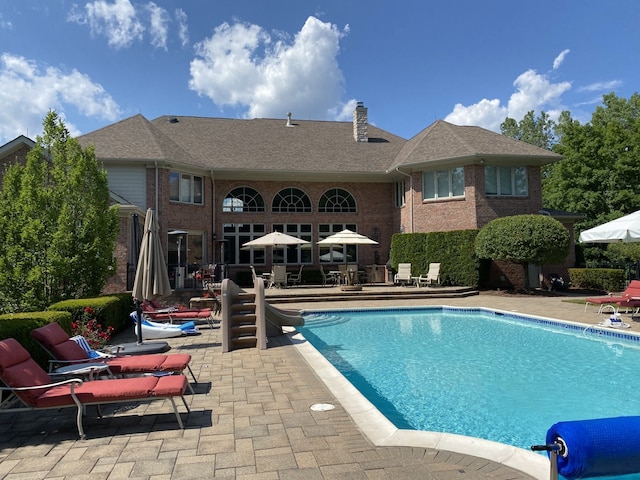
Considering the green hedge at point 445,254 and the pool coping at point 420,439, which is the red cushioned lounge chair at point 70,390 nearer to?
the pool coping at point 420,439

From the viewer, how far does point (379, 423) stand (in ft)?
13.5

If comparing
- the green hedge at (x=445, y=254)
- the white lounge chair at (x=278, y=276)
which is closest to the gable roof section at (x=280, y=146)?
the green hedge at (x=445, y=254)

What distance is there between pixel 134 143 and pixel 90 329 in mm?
15101

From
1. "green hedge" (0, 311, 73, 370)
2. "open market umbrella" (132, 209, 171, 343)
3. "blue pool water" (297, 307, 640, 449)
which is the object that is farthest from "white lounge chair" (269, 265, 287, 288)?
"green hedge" (0, 311, 73, 370)

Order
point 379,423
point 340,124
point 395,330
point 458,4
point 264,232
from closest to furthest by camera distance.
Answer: point 379,423
point 395,330
point 458,4
point 264,232
point 340,124

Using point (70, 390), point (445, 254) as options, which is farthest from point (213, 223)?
point (70, 390)

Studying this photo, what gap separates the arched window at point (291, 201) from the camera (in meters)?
24.5

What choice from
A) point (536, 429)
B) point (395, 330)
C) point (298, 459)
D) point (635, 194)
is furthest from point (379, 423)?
point (635, 194)

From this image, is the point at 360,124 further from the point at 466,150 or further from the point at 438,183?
the point at 466,150

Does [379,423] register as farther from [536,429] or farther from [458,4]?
[458,4]

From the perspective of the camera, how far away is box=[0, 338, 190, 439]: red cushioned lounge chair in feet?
13.0

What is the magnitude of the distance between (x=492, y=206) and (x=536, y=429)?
17.2 m

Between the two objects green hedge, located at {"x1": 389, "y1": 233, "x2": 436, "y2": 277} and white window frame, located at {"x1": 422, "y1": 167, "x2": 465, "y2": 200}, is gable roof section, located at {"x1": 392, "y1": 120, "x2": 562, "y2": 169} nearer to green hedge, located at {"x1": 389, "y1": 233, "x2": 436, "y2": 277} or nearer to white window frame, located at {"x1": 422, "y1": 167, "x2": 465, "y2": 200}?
white window frame, located at {"x1": 422, "y1": 167, "x2": 465, "y2": 200}

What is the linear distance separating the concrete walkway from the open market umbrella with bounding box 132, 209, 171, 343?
113 inches
